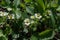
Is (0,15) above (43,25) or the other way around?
above

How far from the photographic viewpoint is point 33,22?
188cm

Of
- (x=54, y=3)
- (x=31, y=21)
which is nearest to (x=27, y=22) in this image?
(x=31, y=21)

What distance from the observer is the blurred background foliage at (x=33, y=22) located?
1.86 m

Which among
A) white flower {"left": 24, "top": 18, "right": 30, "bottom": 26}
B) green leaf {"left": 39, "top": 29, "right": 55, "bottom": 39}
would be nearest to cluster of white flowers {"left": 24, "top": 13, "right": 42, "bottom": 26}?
white flower {"left": 24, "top": 18, "right": 30, "bottom": 26}

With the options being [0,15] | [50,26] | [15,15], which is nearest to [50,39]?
[50,26]

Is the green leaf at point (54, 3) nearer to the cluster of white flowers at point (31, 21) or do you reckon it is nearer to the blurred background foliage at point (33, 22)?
the blurred background foliage at point (33, 22)

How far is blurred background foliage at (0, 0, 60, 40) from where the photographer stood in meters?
1.86

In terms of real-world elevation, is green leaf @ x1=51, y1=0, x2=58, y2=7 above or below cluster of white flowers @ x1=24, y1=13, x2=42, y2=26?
above

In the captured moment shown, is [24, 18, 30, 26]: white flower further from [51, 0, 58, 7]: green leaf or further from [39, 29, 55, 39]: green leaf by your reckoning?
[51, 0, 58, 7]: green leaf

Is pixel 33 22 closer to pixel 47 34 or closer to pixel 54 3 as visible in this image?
pixel 47 34

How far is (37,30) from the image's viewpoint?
1936 mm

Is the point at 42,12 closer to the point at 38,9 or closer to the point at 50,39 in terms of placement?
the point at 38,9

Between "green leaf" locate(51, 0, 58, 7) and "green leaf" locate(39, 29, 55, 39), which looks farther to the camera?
"green leaf" locate(51, 0, 58, 7)

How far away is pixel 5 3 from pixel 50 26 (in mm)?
493
